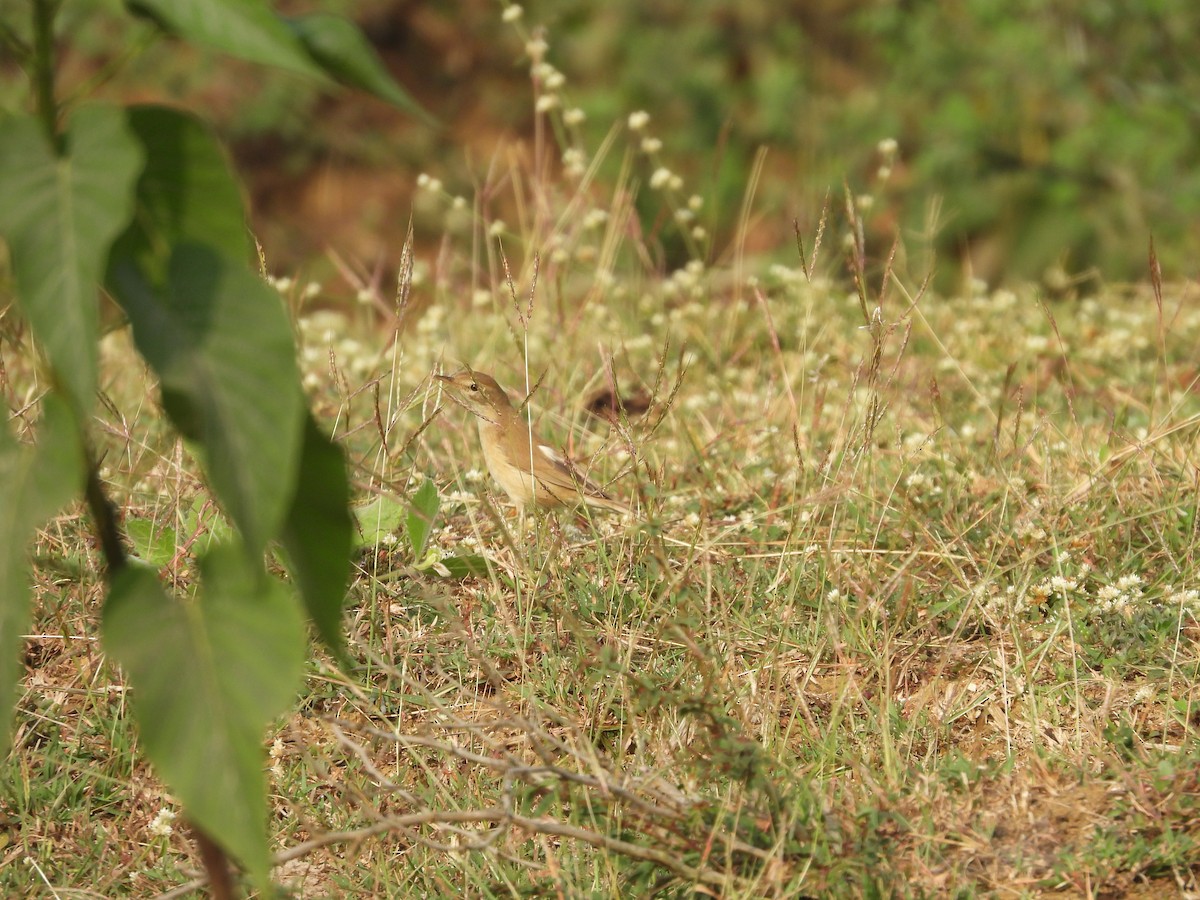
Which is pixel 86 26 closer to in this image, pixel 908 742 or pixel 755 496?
pixel 755 496

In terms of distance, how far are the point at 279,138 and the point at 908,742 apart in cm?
A: 917

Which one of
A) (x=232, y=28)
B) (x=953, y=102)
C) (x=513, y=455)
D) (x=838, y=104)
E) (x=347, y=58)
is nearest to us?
(x=232, y=28)

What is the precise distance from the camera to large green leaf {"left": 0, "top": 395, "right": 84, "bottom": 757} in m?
1.53

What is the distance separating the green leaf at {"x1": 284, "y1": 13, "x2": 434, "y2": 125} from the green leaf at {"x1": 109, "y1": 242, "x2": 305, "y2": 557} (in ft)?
0.99

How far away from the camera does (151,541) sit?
3305 millimetres

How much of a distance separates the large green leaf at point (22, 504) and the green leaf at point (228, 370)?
0.14 m

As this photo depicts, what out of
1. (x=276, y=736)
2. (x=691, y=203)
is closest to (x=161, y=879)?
(x=276, y=736)

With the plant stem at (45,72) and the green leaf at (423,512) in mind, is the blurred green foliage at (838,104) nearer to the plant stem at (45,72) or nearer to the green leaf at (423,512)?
the green leaf at (423,512)

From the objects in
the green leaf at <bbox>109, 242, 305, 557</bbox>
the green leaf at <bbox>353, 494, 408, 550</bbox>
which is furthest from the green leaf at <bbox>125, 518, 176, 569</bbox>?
the green leaf at <bbox>109, 242, 305, 557</bbox>

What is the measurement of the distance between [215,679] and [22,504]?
298mm

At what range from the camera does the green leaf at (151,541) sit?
3.29m

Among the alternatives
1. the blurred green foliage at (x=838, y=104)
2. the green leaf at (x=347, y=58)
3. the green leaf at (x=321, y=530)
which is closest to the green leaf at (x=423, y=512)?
the green leaf at (x=321, y=530)

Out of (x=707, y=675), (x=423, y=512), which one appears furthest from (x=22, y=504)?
(x=423, y=512)

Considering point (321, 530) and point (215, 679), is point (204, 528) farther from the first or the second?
point (215, 679)
